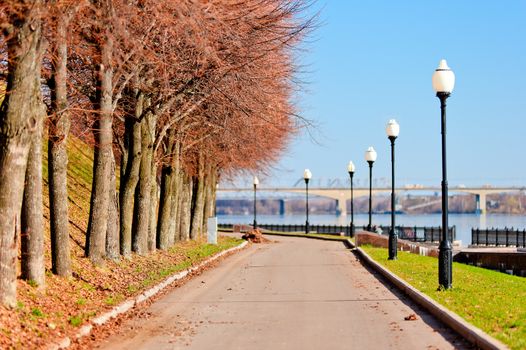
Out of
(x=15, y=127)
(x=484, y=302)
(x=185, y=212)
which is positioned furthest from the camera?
(x=185, y=212)

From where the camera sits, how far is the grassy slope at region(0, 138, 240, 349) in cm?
1213

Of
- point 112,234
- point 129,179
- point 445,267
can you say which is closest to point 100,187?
point 112,234

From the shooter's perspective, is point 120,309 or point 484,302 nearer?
point 120,309

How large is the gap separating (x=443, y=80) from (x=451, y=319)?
6972 millimetres

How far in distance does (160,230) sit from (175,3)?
19624 millimetres

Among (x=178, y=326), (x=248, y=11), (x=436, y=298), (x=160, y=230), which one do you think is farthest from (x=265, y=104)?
(x=178, y=326)

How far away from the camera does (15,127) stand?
13023mm

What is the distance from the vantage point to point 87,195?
→ 36.1m

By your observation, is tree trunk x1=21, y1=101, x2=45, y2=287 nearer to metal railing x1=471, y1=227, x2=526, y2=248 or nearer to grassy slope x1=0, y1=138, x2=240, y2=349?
grassy slope x1=0, y1=138, x2=240, y2=349

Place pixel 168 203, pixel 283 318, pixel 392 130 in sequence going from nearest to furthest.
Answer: pixel 283 318, pixel 392 130, pixel 168 203

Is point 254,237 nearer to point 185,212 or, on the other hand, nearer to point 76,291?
point 185,212

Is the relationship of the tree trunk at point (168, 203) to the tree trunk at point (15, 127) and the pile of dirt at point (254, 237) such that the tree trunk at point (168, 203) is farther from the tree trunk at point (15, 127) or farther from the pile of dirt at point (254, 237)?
the tree trunk at point (15, 127)

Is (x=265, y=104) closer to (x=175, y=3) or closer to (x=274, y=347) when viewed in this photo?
(x=175, y=3)

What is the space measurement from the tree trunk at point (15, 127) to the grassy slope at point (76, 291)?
27.6 inches
